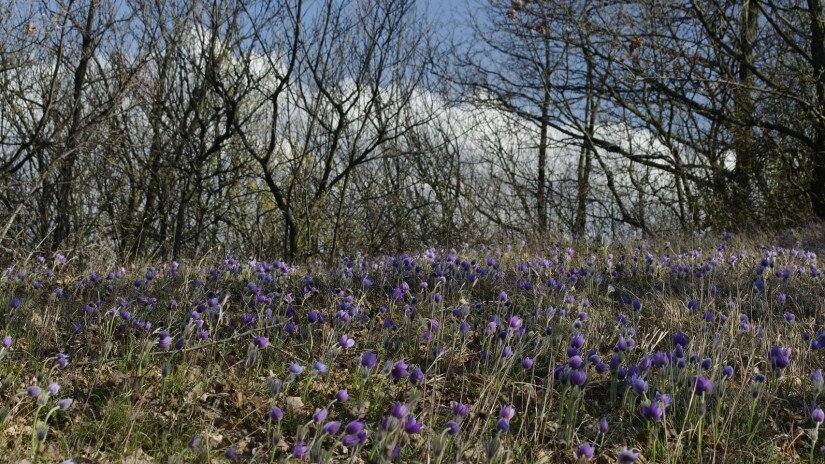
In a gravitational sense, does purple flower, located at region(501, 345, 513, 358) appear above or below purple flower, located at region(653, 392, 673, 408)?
above

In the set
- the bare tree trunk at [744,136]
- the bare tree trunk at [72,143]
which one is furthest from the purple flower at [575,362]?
the bare tree trunk at [744,136]

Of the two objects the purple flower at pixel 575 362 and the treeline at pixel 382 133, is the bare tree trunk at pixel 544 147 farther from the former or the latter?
the purple flower at pixel 575 362

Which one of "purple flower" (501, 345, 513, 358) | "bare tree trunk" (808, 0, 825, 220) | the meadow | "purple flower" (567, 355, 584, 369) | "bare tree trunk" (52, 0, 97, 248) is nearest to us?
the meadow

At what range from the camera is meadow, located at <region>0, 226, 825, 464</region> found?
2377mm

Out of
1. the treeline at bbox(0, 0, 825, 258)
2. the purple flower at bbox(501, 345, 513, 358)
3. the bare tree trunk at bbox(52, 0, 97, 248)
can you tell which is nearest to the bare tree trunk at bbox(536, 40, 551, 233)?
the treeline at bbox(0, 0, 825, 258)

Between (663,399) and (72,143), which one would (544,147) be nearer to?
(72,143)

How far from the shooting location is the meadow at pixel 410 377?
2377 millimetres

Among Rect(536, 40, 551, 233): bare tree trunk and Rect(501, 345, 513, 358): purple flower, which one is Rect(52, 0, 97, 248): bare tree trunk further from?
Rect(536, 40, 551, 233): bare tree trunk

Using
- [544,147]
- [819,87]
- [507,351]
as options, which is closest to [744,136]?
[819,87]

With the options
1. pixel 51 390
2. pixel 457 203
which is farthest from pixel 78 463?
pixel 457 203

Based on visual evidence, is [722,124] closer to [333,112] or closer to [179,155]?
[333,112]

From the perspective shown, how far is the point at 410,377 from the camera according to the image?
2.87 meters

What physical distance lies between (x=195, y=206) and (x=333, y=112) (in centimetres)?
270

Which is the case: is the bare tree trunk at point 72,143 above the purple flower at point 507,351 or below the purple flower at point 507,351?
above
